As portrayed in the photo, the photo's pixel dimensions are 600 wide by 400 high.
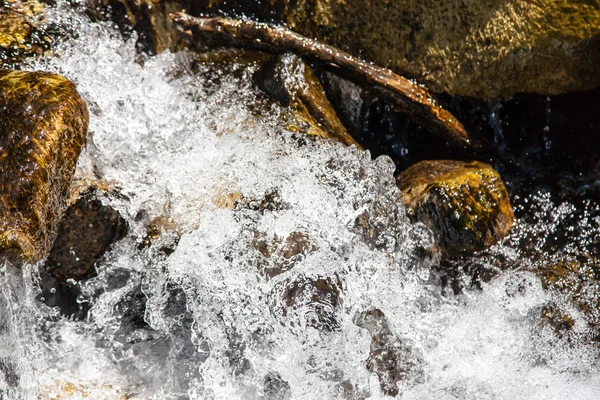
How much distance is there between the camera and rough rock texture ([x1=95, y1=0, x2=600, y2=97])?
3699mm

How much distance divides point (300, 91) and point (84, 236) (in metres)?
1.44

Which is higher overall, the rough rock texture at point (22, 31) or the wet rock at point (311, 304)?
the rough rock texture at point (22, 31)

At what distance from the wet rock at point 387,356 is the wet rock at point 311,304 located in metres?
0.19

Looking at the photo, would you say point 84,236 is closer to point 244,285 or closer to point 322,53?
point 244,285

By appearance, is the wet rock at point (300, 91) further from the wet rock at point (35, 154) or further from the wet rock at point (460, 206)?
the wet rock at point (35, 154)

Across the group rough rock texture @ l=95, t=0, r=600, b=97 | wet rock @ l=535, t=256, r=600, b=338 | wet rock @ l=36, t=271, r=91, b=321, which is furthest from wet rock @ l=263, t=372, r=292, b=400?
rough rock texture @ l=95, t=0, r=600, b=97

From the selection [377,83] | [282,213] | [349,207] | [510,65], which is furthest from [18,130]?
[510,65]

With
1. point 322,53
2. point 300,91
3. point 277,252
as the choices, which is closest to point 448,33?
point 322,53

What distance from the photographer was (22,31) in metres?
3.22

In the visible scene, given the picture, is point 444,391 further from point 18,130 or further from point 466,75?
point 18,130

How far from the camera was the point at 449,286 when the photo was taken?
3482mm

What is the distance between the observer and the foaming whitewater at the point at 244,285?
114 inches

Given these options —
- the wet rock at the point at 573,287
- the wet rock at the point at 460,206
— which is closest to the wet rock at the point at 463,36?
the wet rock at the point at 460,206

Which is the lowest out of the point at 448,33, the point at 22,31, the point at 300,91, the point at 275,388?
the point at 275,388
